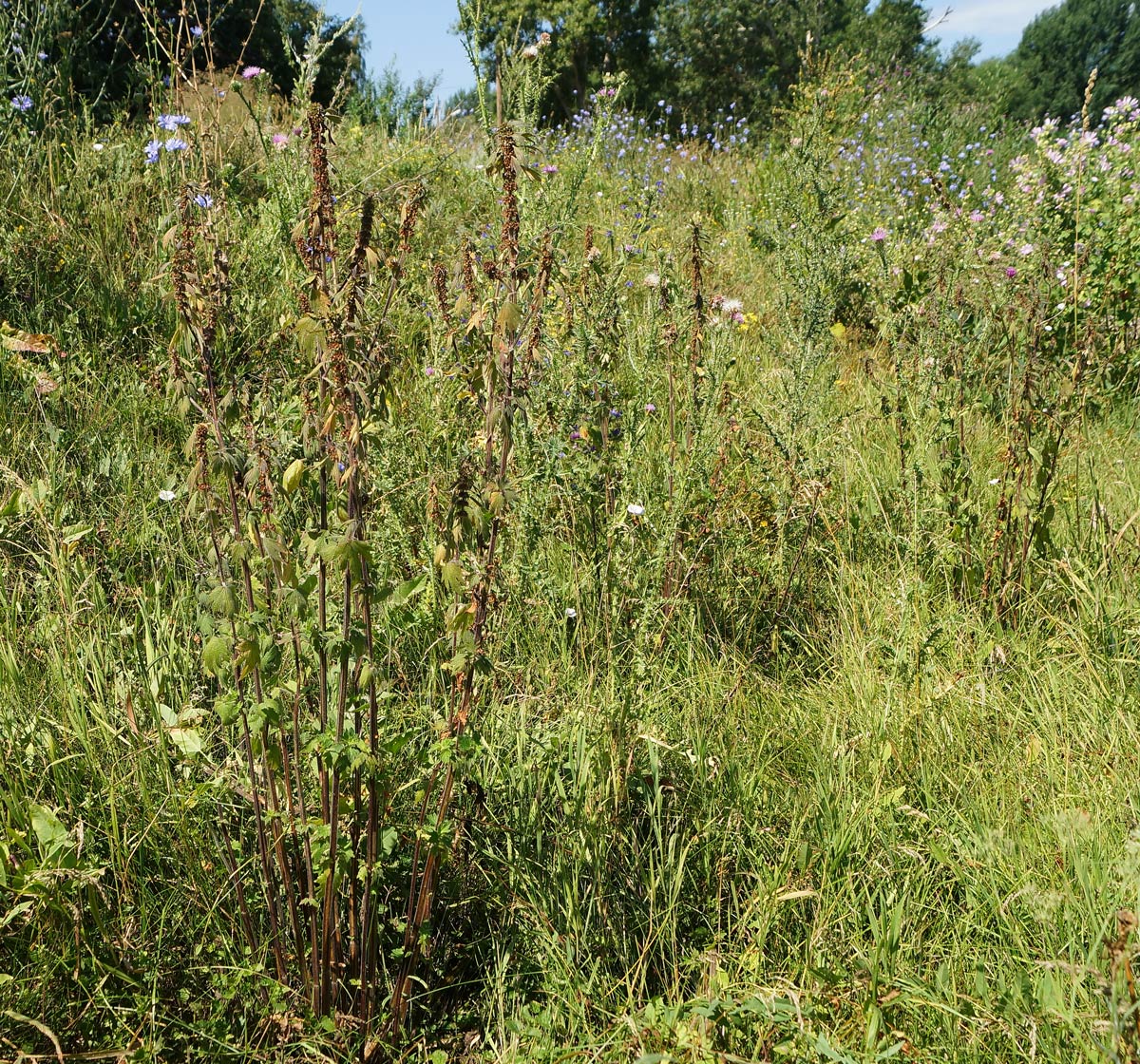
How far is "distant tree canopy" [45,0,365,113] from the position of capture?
11.4 ft

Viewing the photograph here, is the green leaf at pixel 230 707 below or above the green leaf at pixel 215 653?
below

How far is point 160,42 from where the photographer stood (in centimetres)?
298

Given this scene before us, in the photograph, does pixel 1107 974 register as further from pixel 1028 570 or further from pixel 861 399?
pixel 861 399

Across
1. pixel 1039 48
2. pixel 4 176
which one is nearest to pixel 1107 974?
pixel 4 176

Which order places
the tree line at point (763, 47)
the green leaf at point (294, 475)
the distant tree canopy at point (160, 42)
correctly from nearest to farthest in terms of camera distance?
the green leaf at point (294, 475)
the distant tree canopy at point (160, 42)
the tree line at point (763, 47)

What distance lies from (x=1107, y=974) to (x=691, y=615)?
1.35m

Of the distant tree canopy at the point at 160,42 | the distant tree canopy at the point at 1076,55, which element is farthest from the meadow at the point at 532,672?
the distant tree canopy at the point at 1076,55

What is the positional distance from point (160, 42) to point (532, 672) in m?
2.30

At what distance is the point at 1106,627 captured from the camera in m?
2.62

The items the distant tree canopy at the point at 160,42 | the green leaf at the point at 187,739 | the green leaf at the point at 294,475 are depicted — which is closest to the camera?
the green leaf at the point at 294,475

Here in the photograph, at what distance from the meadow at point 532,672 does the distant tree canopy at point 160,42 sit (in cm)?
43

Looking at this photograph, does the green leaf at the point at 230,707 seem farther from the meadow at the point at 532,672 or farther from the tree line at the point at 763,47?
the tree line at the point at 763,47

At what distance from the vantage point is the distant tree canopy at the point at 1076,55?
46719 millimetres

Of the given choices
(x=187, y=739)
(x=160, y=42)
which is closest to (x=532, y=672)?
(x=187, y=739)
